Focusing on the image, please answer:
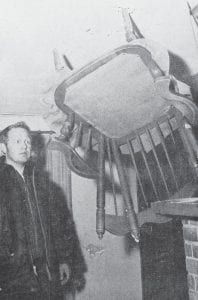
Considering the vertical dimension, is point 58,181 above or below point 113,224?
above

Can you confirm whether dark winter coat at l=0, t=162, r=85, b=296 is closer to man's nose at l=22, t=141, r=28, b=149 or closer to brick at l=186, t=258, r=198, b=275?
man's nose at l=22, t=141, r=28, b=149

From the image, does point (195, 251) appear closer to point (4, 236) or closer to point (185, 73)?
point (4, 236)

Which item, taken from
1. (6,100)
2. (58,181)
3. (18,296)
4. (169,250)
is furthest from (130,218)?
(58,181)

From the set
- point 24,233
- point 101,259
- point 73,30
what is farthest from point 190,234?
point 101,259

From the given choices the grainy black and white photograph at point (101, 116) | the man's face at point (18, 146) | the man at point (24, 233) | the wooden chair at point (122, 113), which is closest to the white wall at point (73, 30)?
the grainy black and white photograph at point (101, 116)

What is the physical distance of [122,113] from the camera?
1.28m

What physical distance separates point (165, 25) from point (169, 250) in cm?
179

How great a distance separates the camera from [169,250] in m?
2.70

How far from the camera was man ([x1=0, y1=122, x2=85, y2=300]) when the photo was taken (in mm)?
1962

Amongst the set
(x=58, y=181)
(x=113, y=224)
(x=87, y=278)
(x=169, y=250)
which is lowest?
(x=87, y=278)

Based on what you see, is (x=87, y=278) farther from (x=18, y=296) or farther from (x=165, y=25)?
(x=165, y=25)

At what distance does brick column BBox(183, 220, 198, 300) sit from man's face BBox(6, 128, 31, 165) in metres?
1.15

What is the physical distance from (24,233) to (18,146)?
0.57 metres

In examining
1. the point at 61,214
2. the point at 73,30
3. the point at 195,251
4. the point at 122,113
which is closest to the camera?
the point at 122,113
